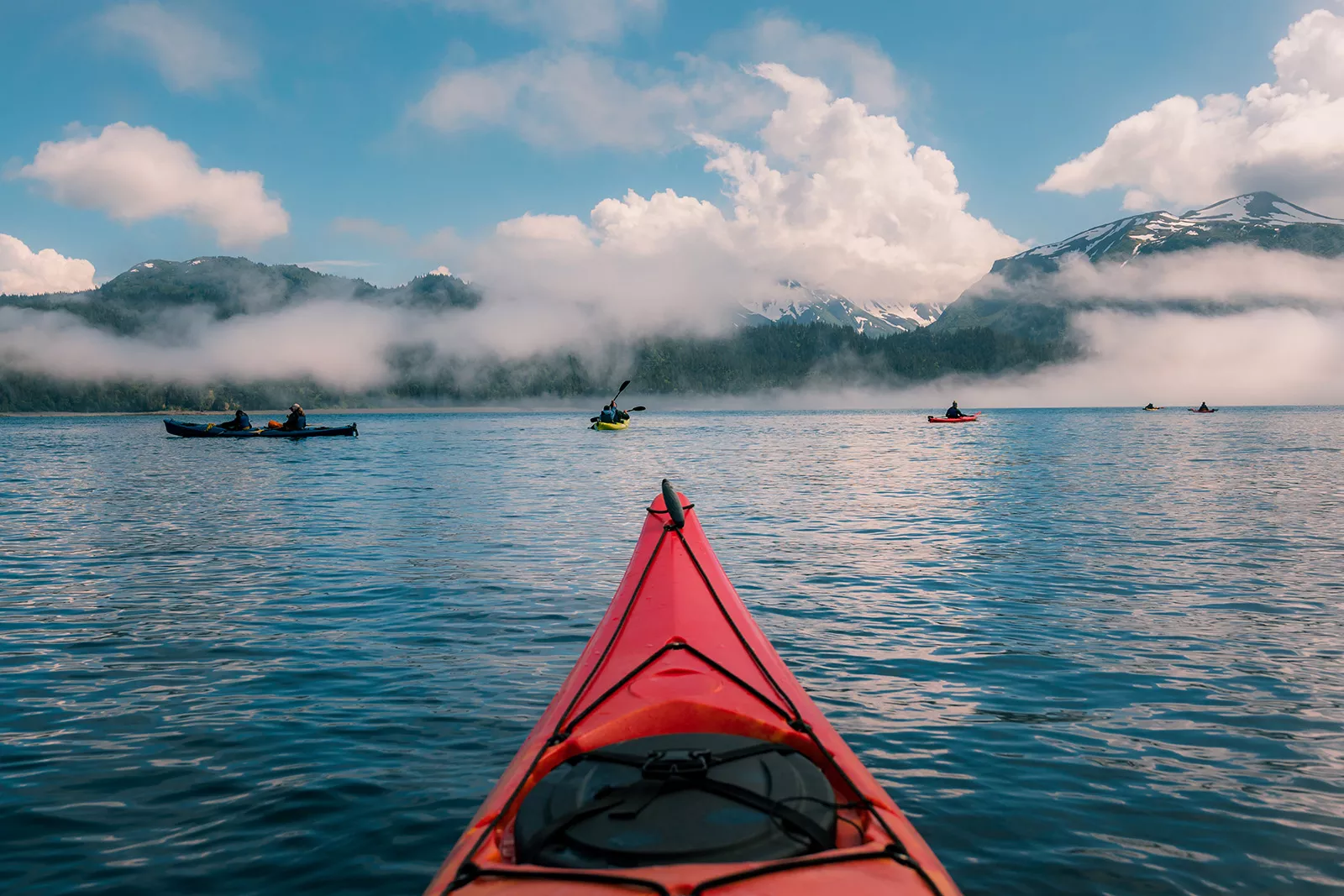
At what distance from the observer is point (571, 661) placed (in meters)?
9.74

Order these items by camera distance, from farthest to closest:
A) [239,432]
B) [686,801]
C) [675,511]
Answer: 1. [239,432]
2. [675,511]
3. [686,801]

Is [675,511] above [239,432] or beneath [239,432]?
above

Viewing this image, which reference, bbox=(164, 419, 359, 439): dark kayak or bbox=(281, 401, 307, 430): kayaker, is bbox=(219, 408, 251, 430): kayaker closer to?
bbox=(164, 419, 359, 439): dark kayak

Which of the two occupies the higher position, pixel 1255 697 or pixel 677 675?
pixel 677 675

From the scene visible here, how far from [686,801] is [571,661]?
19.0 ft

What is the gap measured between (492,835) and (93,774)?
4803mm

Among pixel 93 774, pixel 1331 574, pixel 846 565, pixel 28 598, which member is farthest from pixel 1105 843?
pixel 28 598

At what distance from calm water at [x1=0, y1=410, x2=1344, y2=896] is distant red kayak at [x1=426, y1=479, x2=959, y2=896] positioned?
1.36 metres

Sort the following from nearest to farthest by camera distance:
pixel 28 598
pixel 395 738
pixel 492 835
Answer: pixel 492 835, pixel 395 738, pixel 28 598

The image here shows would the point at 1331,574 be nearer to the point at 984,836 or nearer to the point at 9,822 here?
the point at 984,836

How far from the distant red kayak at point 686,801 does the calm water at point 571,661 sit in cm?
136

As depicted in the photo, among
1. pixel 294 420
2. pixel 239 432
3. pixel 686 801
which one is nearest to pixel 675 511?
pixel 686 801

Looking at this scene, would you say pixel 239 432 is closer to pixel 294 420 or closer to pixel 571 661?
pixel 294 420

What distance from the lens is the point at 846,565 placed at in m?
15.7
